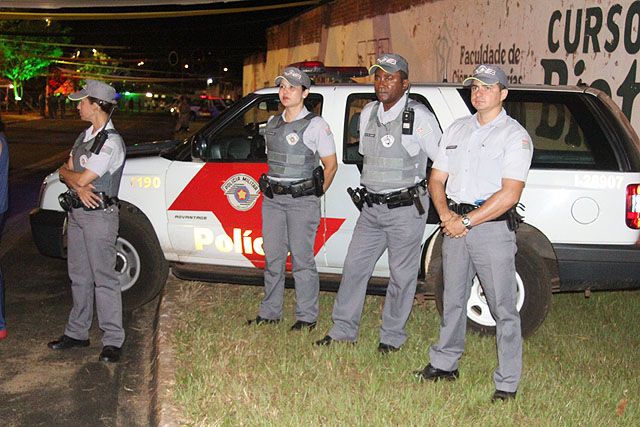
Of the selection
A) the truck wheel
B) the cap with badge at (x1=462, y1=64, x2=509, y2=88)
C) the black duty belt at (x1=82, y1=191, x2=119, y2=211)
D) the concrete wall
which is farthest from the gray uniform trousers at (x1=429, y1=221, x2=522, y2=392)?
the concrete wall

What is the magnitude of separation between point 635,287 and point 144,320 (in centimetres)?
392

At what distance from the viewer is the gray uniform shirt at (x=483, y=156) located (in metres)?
4.89

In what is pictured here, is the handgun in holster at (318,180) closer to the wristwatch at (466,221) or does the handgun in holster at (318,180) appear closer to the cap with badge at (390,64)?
the cap with badge at (390,64)

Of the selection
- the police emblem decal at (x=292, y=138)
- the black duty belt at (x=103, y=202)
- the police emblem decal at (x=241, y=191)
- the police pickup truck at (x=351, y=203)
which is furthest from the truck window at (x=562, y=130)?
the black duty belt at (x=103, y=202)

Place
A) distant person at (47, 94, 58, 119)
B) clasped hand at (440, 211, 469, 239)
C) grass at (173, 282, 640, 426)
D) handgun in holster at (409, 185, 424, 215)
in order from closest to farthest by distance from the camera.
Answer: grass at (173, 282, 640, 426) → clasped hand at (440, 211, 469, 239) → handgun in holster at (409, 185, 424, 215) → distant person at (47, 94, 58, 119)

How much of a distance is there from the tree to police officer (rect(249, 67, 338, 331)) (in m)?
55.0

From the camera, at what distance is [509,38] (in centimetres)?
A: 1093

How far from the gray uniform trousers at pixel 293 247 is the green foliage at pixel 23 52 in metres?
55.0

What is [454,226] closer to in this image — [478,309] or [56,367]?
[478,309]

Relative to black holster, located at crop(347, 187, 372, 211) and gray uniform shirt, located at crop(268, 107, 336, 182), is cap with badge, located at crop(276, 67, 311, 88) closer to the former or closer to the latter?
gray uniform shirt, located at crop(268, 107, 336, 182)

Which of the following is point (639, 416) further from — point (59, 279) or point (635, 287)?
point (59, 279)

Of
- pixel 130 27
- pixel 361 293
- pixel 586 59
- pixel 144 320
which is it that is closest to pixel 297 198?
pixel 361 293

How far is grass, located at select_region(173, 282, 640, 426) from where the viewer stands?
4848 millimetres

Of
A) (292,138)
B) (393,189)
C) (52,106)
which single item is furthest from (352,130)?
(52,106)
